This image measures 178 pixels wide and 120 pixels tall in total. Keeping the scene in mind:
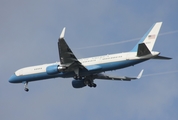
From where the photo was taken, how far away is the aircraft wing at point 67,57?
196ft

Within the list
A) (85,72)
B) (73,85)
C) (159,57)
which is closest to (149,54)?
(159,57)

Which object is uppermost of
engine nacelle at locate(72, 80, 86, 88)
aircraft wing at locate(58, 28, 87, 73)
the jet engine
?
aircraft wing at locate(58, 28, 87, 73)

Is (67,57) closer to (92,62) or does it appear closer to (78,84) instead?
(92,62)

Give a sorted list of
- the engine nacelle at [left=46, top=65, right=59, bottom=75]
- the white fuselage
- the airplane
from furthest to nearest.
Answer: the engine nacelle at [left=46, top=65, right=59, bottom=75]
the white fuselage
the airplane

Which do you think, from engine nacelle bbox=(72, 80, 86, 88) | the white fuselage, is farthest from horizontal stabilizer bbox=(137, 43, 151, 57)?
engine nacelle bbox=(72, 80, 86, 88)

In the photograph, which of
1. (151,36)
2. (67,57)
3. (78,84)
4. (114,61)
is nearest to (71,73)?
(67,57)

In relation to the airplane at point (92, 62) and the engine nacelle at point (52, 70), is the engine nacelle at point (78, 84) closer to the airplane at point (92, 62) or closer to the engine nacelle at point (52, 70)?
the airplane at point (92, 62)

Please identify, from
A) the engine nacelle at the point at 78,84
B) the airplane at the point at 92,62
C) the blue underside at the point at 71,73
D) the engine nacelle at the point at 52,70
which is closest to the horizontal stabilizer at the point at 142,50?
the airplane at the point at 92,62

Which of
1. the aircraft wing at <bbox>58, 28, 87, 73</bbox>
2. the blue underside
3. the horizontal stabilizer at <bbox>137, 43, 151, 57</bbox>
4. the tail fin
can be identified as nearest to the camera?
the horizontal stabilizer at <bbox>137, 43, 151, 57</bbox>

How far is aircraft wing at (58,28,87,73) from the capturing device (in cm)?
5969

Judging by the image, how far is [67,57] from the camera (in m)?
62.3

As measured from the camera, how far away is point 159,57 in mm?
61031

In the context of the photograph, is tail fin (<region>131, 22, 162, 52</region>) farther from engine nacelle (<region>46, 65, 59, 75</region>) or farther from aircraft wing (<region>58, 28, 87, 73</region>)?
engine nacelle (<region>46, 65, 59, 75</region>)

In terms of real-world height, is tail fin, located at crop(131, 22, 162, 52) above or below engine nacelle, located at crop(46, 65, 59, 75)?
above
